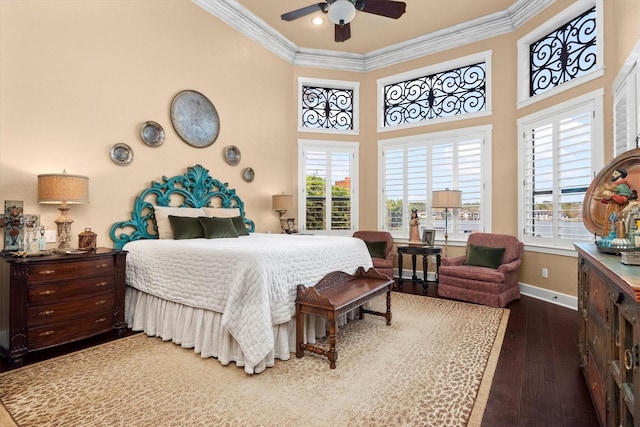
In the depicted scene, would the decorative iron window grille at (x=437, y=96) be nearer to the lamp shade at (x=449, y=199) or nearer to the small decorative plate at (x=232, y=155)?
the lamp shade at (x=449, y=199)

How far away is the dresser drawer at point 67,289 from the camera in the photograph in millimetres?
2576

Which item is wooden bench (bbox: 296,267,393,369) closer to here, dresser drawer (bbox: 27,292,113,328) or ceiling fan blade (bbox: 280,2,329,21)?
dresser drawer (bbox: 27,292,113,328)

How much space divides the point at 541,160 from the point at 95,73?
560cm

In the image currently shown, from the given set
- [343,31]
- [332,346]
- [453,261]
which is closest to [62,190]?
[332,346]

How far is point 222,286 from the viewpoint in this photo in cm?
257

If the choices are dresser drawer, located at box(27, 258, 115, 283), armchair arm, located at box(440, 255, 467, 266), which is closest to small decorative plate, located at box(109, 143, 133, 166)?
dresser drawer, located at box(27, 258, 115, 283)

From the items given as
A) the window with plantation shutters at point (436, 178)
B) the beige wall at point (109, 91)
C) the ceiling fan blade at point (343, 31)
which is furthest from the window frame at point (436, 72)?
the ceiling fan blade at point (343, 31)

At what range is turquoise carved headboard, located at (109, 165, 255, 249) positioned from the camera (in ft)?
12.3

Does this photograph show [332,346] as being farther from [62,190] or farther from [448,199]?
[448,199]

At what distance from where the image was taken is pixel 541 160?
4.59m

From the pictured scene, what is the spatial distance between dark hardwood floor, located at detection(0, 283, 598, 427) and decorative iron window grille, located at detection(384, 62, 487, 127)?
359 centimetres

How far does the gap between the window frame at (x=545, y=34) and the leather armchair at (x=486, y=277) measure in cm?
203

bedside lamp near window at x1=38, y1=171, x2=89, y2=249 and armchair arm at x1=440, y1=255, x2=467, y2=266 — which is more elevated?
bedside lamp near window at x1=38, y1=171, x2=89, y2=249

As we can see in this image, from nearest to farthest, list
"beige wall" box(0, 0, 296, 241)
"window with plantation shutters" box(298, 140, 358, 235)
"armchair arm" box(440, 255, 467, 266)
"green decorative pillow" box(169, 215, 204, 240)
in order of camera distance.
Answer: "beige wall" box(0, 0, 296, 241) → "green decorative pillow" box(169, 215, 204, 240) → "armchair arm" box(440, 255, 467, 266) → "window with plantation shutters" box(298, 140, 358, 235)
